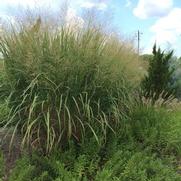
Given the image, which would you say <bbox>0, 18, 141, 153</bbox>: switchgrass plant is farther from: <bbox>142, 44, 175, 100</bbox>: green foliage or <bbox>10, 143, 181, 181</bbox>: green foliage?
<bbox>142, 44, 175, 100</bbox>: green foliage

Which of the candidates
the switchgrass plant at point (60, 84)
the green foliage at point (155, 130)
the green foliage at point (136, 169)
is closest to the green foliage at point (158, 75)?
the green foliage at point (155, 130)

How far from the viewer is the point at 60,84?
227 inches

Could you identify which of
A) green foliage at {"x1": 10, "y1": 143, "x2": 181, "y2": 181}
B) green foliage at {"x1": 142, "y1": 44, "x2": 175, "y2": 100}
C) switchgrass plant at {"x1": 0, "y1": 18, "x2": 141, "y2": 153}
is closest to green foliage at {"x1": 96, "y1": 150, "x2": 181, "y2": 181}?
green foliage at {"x1": 10, "y1": 143, "x2": 181, "y2": 181}

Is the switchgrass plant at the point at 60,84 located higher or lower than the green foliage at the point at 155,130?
higher

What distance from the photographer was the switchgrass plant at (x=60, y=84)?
5.77 metres

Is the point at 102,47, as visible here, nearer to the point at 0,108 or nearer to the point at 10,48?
the point at 10,48

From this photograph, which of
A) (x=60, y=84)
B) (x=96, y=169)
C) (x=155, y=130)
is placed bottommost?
(x=96, y=169)

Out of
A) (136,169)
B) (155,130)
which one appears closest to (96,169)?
(136,169)

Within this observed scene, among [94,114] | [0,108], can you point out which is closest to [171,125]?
[94,114]

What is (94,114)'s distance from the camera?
6.06 meters

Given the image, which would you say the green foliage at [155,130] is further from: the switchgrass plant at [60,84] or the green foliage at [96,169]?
the green foliage at [96,169]

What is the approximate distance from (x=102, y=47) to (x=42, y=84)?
1.04 metres

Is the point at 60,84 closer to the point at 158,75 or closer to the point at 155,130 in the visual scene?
the point at 155,130

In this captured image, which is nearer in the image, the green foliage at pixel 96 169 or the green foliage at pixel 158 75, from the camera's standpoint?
the green foliage at pixel 96 169
